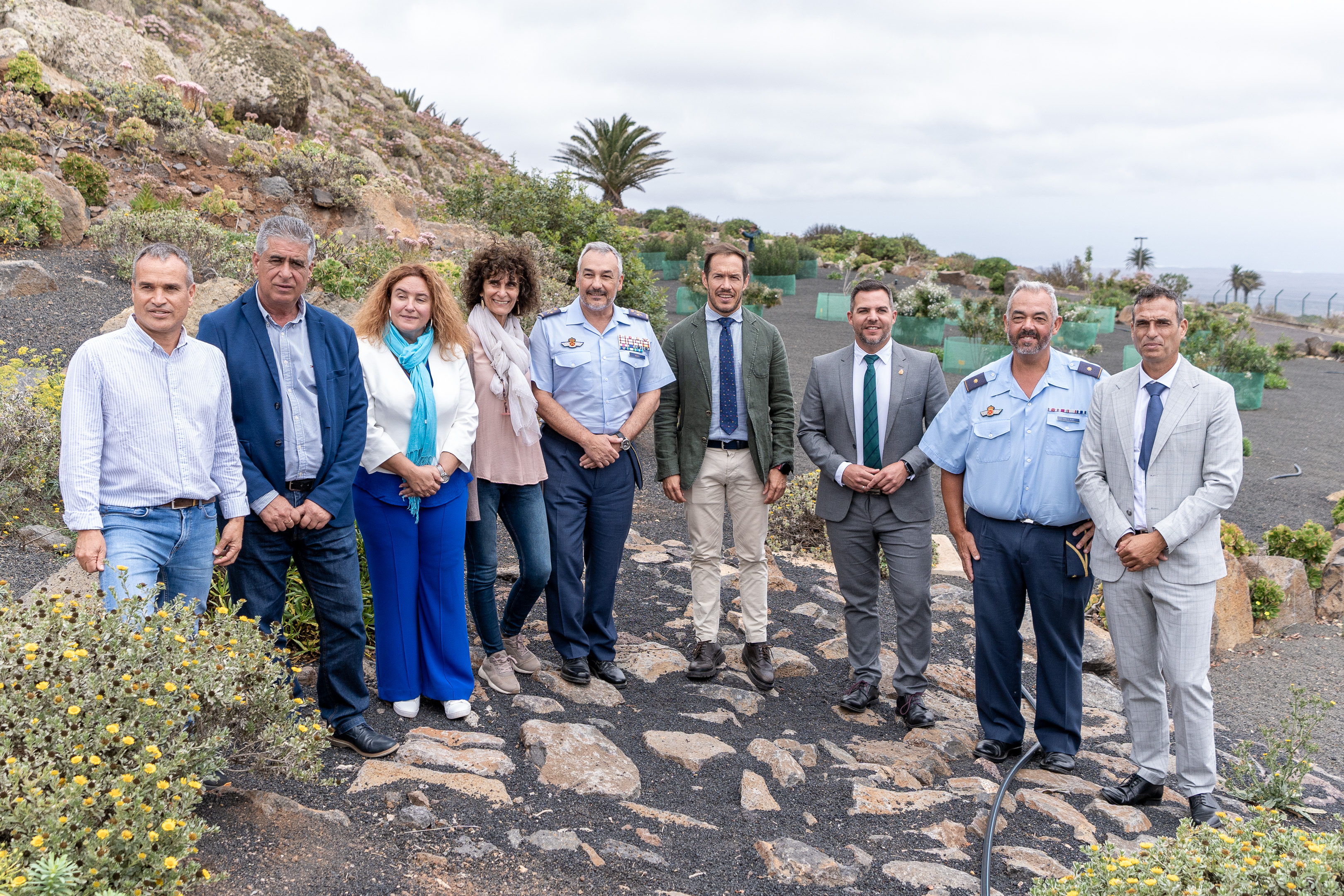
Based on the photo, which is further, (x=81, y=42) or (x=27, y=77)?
(x=81, y=42)

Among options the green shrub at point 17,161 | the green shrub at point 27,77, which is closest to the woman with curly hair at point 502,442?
the green shrub at point 17,161

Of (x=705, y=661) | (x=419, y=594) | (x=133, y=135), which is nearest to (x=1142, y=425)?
(x=705, y=661)

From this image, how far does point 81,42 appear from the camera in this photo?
15.9 metres

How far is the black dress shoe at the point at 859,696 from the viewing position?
452 centimetres

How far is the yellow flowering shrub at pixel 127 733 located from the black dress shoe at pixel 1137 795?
309 cm

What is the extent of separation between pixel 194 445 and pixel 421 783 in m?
1.37

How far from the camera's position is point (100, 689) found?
7.77 feet

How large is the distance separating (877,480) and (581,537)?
1.44 m

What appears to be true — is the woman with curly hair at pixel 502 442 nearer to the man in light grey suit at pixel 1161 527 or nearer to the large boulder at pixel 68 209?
the man in light grey suit at pixel 1161 527

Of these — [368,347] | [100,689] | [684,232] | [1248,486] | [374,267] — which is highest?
[684,232]

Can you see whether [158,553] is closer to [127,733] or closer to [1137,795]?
[127,733]

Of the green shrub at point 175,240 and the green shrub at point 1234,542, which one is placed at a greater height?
the green shrub at point 175,240

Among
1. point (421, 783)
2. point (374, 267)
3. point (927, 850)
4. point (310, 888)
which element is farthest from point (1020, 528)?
point (374, 267)

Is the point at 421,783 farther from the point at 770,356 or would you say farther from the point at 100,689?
the point at 770,356
